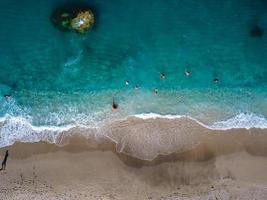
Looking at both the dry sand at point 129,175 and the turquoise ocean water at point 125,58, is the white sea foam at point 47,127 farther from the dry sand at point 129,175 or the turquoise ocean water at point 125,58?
the dry sand at point 129,175

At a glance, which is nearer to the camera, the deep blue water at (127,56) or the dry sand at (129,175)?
the dry sand at (129,175)

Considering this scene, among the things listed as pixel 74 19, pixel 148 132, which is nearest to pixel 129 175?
pixel 148 132

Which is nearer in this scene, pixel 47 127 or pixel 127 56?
pixel 47 127

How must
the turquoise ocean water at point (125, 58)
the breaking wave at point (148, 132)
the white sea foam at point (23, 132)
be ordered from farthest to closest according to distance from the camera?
1. the turquoise ocean water at point (125, 58)
2. the white sea foam at point (23, 132)
3. the breaking wave at point (148, 132)

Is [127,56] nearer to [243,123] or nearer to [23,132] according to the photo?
[23,132]

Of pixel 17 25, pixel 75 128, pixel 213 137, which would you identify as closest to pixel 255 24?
pixel 213 137

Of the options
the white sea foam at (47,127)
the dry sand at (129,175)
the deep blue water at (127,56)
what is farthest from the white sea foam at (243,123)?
the deep blue water at (127,56)

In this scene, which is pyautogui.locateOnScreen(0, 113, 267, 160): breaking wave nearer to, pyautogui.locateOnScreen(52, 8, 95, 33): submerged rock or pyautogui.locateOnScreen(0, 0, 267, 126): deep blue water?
pyautogui.locateOnScreen(0, 0, 267, 126): deep blue water
